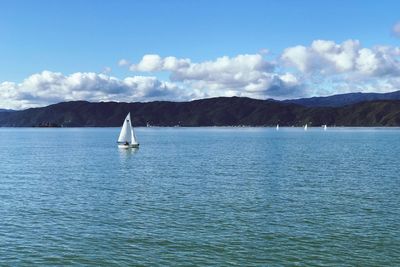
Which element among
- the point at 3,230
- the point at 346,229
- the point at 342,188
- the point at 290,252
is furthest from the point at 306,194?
the point at 3,230

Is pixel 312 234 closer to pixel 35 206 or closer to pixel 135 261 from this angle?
pixel 135 261

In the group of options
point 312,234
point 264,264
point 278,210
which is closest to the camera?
point 264,264

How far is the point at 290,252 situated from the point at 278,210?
523 inches

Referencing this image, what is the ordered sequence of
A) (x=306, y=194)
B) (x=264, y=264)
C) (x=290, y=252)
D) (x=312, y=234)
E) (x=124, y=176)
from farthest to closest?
(x=124, y=176), (x=306, y=194), (x=312, y=234), (x=290, y=252), (x=264, y=264)

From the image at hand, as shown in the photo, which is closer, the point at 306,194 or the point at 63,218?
the point at 63,218

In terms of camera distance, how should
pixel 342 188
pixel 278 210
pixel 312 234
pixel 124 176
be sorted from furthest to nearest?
pixel 124 176, pixel 342 188, pixel 278 210, pixel 312 234

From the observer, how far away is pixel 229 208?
45344 millimetres

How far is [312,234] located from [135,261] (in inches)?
578

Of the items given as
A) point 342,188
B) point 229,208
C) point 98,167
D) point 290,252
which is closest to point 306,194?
point 342,188

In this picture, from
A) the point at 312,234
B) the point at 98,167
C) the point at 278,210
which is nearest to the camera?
the point at 312,234

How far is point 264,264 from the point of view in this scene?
94.6 feet

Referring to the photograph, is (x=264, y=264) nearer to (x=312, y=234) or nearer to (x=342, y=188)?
(x=312, y=234)

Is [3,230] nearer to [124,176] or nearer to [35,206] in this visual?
[35,206]

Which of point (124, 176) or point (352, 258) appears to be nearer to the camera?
point (352, 258)
